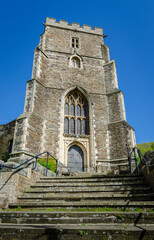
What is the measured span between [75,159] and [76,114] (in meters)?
3.32

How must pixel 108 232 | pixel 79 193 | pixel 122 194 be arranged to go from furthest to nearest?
1. pixel 79 193
2. pixel 122 194
3. pixel 108 232

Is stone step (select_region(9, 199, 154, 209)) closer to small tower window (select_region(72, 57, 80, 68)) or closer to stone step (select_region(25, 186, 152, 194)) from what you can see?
stone step (select_region(25, 186, 152, 194))

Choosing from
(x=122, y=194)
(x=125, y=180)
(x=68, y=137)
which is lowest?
(x=122, y=194)

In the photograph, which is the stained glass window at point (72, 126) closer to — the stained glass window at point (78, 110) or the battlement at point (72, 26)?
the stained glass window at point (78, 110)

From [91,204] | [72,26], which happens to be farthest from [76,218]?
[72,26]

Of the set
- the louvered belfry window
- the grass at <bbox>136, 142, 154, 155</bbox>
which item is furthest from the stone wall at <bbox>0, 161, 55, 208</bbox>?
the grass at <bbox>136, 142, 154, 155</bbox>

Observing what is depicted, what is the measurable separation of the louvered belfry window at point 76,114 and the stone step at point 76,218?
9259mm

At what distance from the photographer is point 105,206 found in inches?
A: 169

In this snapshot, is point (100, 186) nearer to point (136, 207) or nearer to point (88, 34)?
point (136, 207)

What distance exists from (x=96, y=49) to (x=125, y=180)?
13.7 m

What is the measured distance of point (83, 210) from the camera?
4.08 m

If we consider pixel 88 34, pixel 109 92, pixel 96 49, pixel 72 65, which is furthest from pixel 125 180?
pixel 88 34

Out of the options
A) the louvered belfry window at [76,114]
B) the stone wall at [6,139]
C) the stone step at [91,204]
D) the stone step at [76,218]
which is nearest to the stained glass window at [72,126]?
the louvered belfry window at [76,114]

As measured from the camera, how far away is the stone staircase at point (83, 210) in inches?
115
